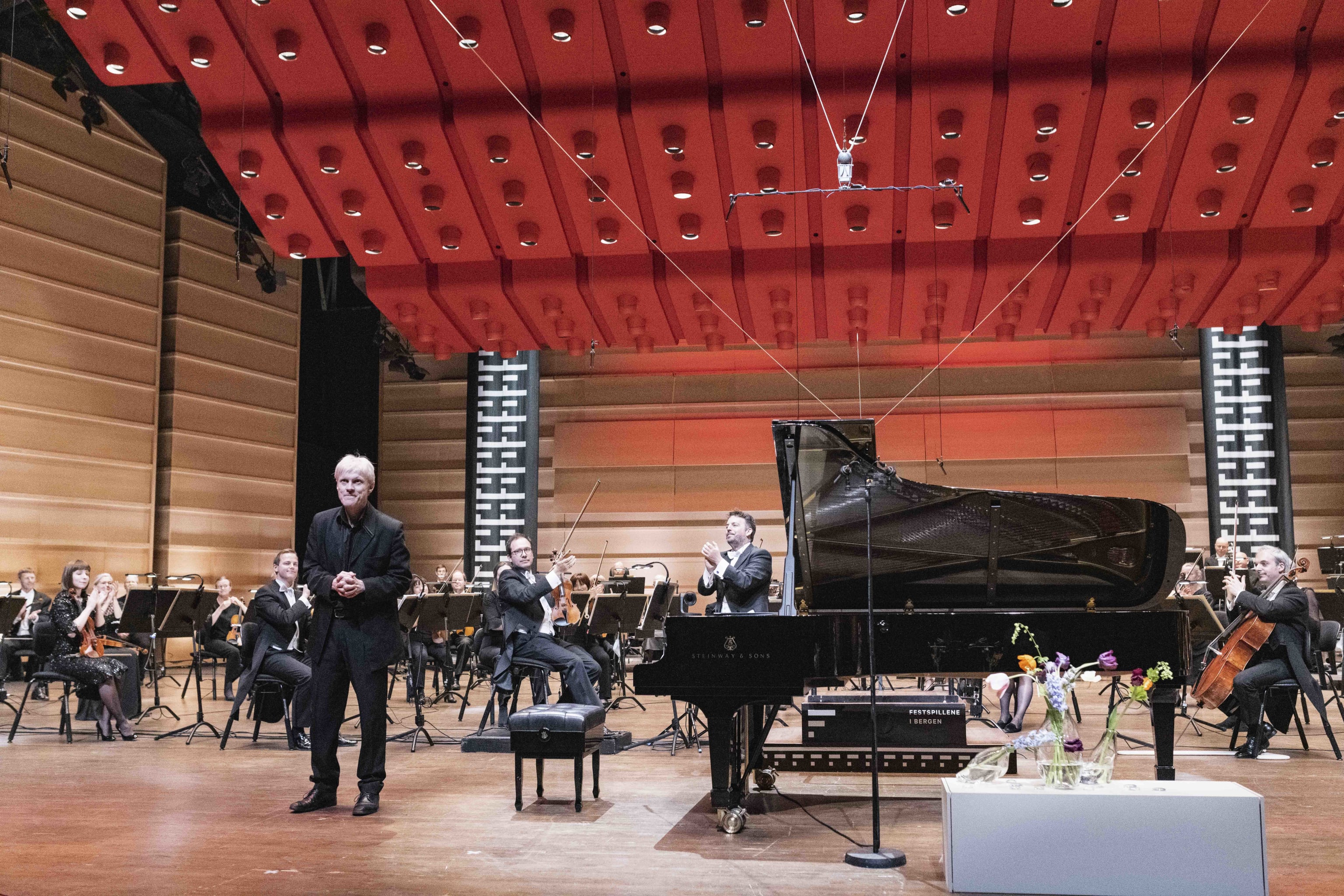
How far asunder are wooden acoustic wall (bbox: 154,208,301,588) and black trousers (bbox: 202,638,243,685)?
10.4 ft

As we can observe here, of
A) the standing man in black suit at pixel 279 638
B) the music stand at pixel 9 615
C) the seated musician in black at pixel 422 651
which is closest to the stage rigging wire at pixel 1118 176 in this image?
the standing man in black suit at pixel 279 638

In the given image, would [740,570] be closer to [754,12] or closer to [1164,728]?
[1164,728]

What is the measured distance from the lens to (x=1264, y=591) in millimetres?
6242

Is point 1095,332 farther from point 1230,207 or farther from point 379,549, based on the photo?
point 379,549

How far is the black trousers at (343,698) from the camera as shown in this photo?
4.42 m

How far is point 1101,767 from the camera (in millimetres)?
3318

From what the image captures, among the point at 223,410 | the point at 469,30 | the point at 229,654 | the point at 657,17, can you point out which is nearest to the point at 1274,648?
the point at 657,17

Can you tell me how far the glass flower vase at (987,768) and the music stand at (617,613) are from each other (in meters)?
3.83

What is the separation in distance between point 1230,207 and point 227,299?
35.6 feet

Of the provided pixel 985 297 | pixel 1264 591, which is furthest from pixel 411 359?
pixel 1264 591

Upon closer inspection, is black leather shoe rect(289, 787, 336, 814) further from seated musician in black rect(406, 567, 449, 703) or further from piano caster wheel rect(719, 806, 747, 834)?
seated musician in black rect(406, 567, 449, 703)

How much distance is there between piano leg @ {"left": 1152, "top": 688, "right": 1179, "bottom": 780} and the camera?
4152 mm

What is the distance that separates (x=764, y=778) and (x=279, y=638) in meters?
3.23

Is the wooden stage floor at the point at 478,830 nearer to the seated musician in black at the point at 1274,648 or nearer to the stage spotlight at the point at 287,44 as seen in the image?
the seated musician in black at the point at 1274,648
